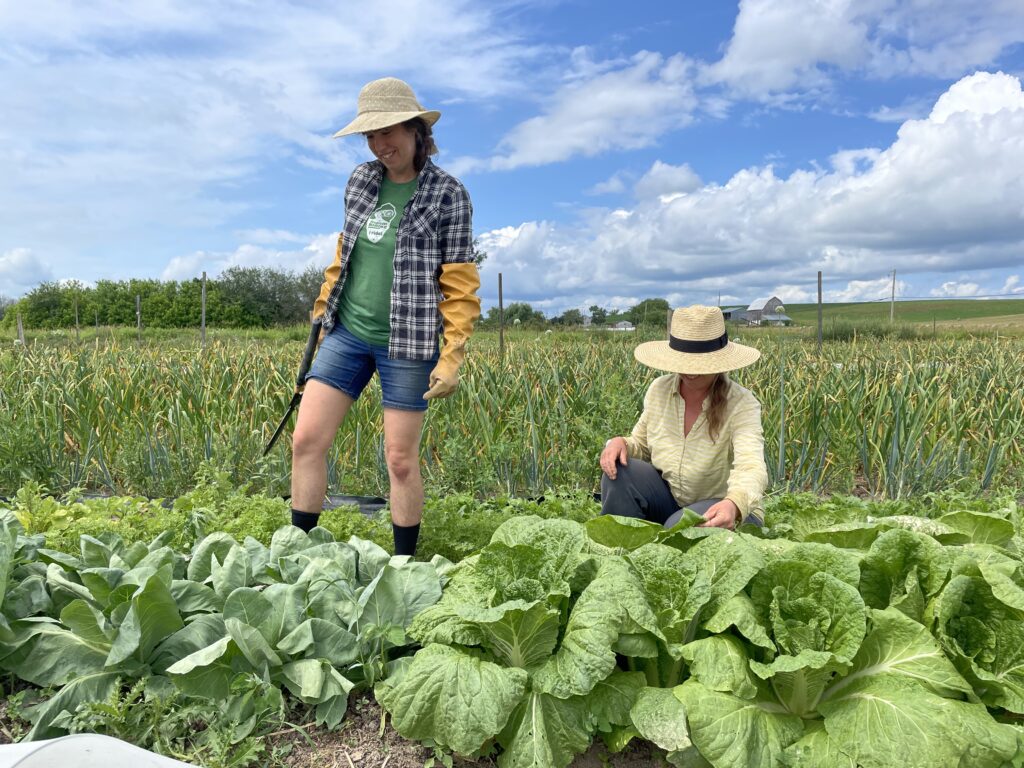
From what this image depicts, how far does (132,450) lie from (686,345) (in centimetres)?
321

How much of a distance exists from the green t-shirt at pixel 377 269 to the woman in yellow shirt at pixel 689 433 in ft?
3.08

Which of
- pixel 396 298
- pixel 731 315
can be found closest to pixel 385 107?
pixel 396 298

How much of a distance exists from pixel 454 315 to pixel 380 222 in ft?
1.38

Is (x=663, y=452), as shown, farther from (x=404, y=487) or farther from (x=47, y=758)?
(x=47, y=758)

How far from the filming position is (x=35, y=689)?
70.0 inches

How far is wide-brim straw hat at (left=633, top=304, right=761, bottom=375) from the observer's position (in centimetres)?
243

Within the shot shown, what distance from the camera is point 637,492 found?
2.66 meters

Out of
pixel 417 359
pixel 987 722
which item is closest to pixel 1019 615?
pixel 987 722

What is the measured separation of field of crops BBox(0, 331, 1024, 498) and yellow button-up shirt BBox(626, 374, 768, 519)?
1033 mm

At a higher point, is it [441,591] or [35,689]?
[441,591]

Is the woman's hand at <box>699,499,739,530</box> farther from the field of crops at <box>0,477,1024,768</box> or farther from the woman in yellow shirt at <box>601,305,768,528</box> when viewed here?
the field of crops at <box>0,477,1024,768</box>

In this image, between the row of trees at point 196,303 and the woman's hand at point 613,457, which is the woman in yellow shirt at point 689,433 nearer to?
the woman's hand at point 613,457

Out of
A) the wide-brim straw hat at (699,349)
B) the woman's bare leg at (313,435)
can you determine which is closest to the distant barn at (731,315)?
the wide-brim straw hat at (699,349)

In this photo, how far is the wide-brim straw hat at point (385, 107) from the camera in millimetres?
2361
